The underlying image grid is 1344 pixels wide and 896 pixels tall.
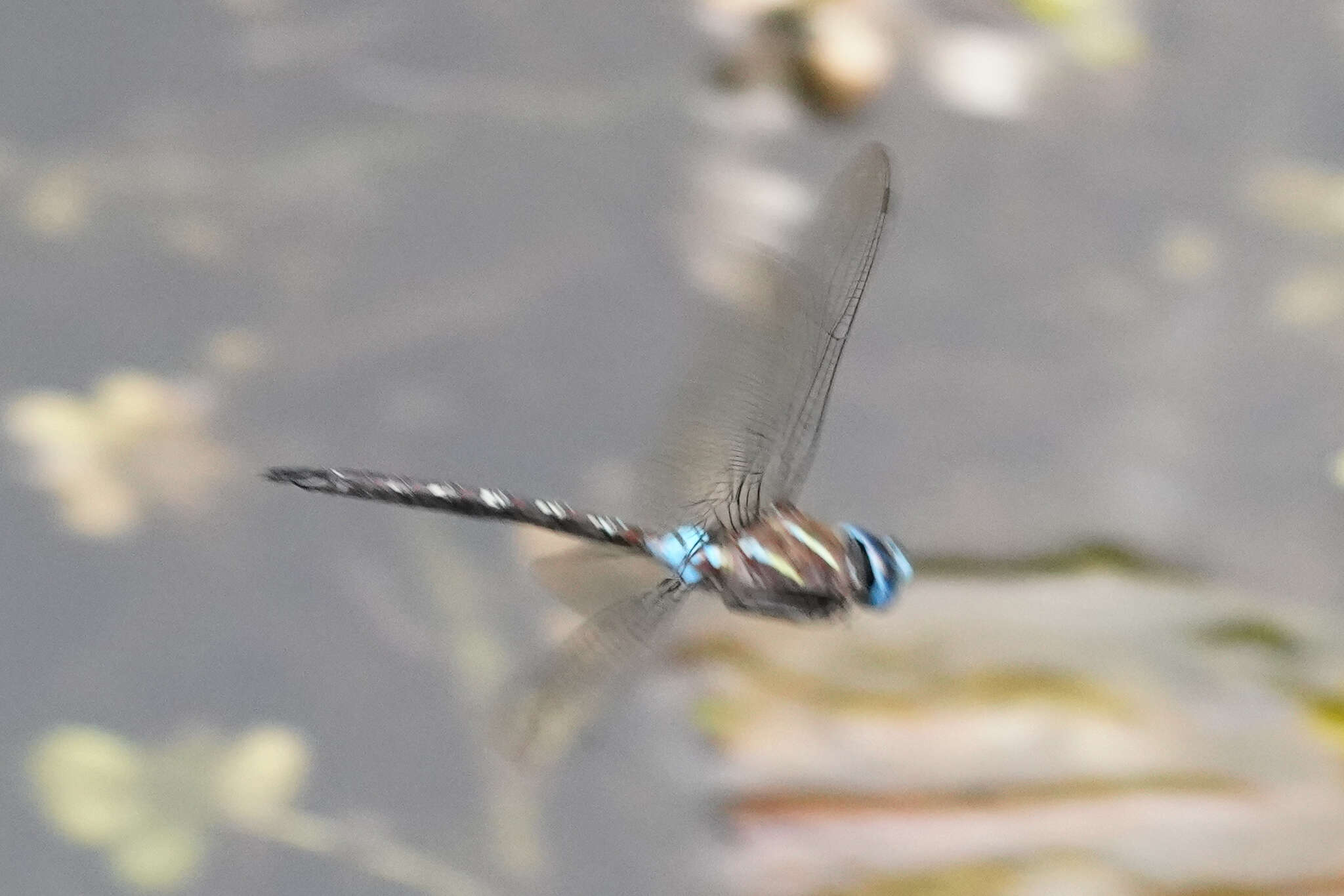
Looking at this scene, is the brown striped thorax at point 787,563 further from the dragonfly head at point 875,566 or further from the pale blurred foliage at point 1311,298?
the pale blurred foliage at point 1311,298

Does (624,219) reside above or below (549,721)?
above

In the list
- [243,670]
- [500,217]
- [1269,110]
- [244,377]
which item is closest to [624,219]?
[500,217]

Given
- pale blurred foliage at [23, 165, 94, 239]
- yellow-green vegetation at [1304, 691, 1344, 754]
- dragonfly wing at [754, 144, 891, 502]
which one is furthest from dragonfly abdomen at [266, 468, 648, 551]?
yellow-green vegetation at [1304, 691, 1344, 754]

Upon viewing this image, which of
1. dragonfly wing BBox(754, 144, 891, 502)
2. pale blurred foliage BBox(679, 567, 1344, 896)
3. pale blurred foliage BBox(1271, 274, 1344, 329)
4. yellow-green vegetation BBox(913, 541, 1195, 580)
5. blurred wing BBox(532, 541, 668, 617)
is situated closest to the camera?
dragonfly wing BBox(754, 144, 891, 502)

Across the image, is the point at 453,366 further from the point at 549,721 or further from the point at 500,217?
the point at 549,721

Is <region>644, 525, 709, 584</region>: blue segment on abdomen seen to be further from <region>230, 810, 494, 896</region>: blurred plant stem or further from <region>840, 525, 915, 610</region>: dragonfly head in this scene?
<region>230, 810, 494, 896</region>: blurred plant stem

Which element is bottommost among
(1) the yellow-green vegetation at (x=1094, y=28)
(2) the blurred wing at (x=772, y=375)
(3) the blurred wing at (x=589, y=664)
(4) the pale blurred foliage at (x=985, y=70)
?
(3) the blurred wing at (x=589, y=664)

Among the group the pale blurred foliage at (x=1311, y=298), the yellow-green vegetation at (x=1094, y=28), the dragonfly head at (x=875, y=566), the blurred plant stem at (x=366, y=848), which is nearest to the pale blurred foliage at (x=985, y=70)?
the yellow-green vegetation at (x=1094, y=28)
